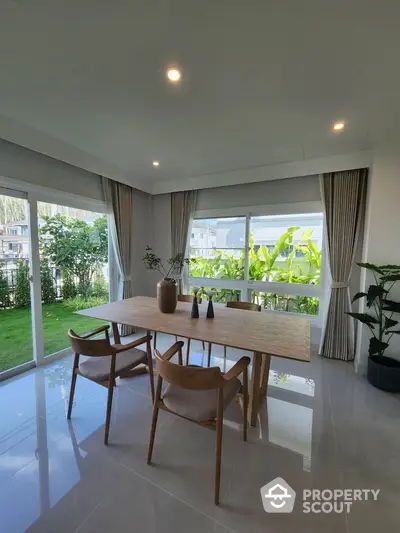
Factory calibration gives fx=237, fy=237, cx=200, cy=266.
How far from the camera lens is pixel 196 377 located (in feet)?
4.27

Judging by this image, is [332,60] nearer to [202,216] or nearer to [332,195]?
[332,195]

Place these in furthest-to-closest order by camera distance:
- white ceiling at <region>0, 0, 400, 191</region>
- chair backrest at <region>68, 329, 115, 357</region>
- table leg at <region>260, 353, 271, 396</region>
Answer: table leg at <region>260, 353, 271, 396</region>, chair backrest at <region>68, 329, 115, 357</region>, white ceiling at <region>0, 0, 400, 191</region>

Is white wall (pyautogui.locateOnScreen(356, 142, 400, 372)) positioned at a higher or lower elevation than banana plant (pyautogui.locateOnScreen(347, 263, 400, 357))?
higher

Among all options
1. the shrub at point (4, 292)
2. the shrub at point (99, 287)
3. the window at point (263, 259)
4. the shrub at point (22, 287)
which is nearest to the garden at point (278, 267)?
the window at point (263, 259)

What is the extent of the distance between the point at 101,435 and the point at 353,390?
2.44 metres

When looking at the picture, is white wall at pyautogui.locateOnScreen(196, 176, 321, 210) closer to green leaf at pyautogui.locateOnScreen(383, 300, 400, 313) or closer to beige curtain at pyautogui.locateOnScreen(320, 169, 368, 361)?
beige curtain at pyautogui.locateOnScreen(320, 169, 368, 361)

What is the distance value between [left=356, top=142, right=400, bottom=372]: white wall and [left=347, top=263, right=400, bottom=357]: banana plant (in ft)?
0.39

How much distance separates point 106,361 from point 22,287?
159 centimetres

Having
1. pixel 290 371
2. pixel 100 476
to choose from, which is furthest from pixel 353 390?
pixel 100 476

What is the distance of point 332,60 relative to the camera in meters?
1.48

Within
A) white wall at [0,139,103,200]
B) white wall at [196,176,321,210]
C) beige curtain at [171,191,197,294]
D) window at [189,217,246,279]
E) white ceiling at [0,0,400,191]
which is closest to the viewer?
white ceiling at [0,0,400,191]

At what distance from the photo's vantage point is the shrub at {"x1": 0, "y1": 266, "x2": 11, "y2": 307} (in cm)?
261

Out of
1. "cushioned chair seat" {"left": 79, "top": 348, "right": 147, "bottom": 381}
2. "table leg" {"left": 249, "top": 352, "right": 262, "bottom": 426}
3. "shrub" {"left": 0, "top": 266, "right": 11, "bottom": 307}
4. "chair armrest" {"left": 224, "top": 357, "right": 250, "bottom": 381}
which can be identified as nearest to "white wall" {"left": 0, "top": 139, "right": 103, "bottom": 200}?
"shrub" {"left": 0, "top": 266, "right": 11, "bottom": 307}

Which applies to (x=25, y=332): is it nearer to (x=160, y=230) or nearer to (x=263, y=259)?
(x=160, y=230)
